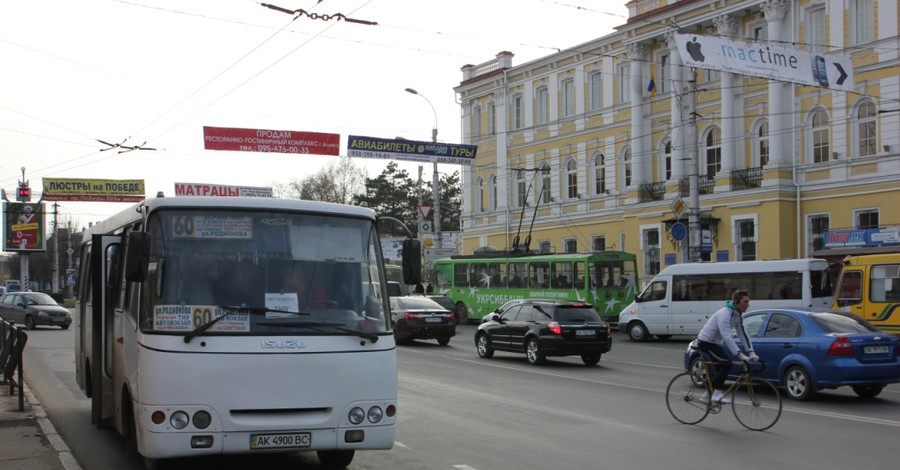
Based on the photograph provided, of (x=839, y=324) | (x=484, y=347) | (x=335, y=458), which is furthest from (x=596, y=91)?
(x=335, y=458)

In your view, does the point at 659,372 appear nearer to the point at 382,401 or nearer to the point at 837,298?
the point at 837,298

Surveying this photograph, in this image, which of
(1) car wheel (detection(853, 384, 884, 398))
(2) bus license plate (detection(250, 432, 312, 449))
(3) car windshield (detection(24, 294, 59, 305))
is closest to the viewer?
(2) bus license plate (detection(250, 432, 312, 449))

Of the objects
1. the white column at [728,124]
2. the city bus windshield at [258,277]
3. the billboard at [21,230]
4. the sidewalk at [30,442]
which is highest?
the white column at [728,124]

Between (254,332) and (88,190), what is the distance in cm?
4145

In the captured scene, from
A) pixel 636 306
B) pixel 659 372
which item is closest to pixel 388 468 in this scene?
pixel 659 372

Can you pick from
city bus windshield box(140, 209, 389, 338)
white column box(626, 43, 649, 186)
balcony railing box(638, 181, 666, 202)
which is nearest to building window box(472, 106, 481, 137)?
white column box(626, 43, 649, 186)

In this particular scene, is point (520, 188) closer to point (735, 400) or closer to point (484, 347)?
point (484, 347)

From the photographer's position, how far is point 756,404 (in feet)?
37.2

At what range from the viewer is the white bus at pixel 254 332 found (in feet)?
24.0

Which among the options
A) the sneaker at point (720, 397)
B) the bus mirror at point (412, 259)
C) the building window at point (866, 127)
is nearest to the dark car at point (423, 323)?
the sneaker at point (720, 397)

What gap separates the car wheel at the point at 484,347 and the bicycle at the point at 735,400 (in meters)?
10.7

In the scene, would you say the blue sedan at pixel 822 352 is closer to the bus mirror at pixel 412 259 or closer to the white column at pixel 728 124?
the bus mirror at pixel 412 259

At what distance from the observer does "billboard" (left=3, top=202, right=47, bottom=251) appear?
5981 cm

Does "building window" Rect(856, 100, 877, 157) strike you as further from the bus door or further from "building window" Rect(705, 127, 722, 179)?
the bus door
